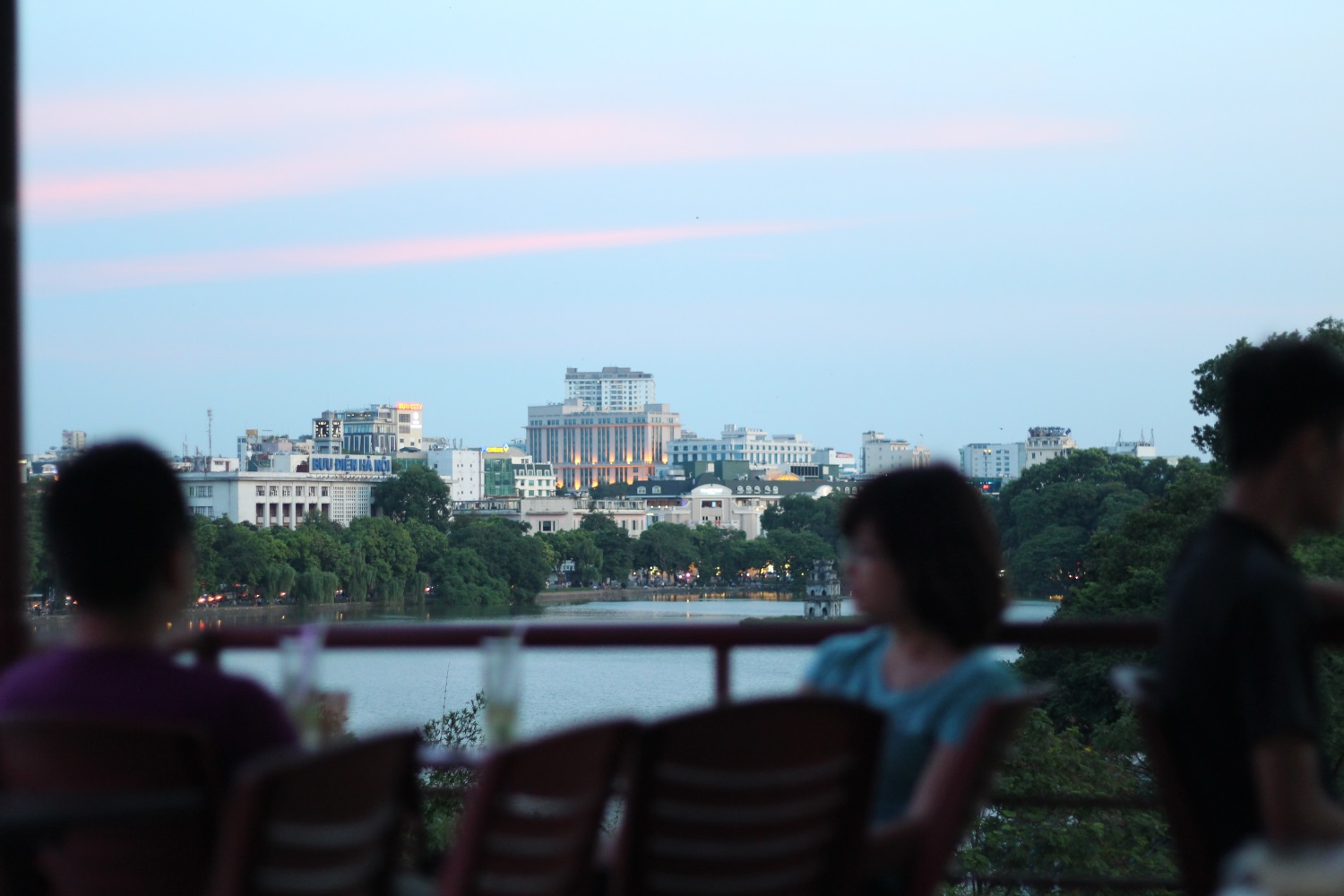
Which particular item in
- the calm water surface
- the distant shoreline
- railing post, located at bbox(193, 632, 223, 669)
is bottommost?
the distant shoreline

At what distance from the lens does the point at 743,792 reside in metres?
1.59

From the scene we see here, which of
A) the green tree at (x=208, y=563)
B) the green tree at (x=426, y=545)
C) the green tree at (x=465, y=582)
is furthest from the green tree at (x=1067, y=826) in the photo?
the green tree at (x=426, y=545)

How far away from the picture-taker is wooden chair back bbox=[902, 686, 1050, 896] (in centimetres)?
183

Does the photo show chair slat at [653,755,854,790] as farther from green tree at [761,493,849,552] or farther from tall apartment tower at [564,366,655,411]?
tall apartment tower at [564,366,655,411]

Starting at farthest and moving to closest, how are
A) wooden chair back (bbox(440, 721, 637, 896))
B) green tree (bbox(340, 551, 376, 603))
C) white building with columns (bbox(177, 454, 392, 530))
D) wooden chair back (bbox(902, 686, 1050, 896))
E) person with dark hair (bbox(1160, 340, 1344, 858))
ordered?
1. white building with columns (bbox(177, 454, 392, 530))
2. green tree (bbox(340, 551, 376, 603))
3. wooden chair back (bbox(902, 686, 1050, 896))
4. person with dark hair (bbox(1160, 340, 1344, 858))
5. wooden chair back (bbox(440, 721, 637, 896))

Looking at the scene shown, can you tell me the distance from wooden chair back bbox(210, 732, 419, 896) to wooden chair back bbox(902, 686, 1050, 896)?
67 cm

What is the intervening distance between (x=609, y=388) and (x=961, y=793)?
572ft

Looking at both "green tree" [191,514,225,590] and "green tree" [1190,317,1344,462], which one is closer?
"green tree" [1190,317,1344,462]

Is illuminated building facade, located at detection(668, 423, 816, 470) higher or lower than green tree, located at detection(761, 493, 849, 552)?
higher

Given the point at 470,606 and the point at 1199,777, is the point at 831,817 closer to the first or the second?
the point at 1199,777

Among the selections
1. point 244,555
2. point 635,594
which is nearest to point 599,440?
point 635,594

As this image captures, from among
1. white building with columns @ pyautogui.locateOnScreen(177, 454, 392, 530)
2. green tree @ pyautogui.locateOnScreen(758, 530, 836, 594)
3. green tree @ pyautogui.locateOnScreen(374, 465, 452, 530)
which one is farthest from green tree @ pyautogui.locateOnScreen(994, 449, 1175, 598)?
white building with columns @ pyautogui.locateOnScreen(177, 454, 392, 530)

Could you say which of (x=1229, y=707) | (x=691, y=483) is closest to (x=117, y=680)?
(x=1229, y=707)

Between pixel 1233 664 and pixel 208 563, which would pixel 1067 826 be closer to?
pixel 1233 664
